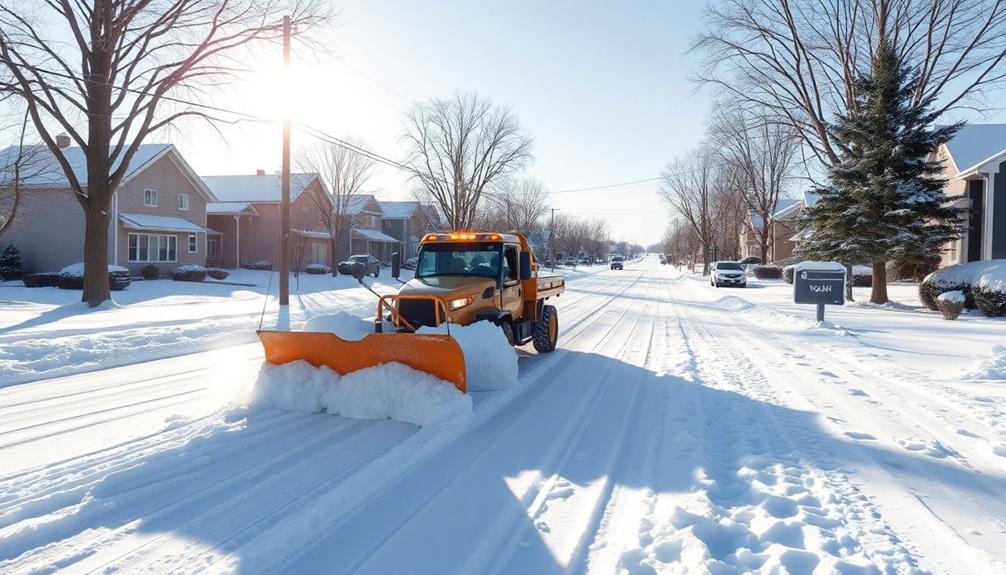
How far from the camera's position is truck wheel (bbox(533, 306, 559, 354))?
11133 mm

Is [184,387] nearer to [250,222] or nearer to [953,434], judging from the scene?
[953,434]

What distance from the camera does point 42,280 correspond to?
27.5 m

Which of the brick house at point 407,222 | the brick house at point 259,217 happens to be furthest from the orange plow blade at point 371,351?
the brick house at point 407,222

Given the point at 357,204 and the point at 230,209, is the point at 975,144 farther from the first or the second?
the point at 230,209

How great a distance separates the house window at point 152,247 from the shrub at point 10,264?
4.98m

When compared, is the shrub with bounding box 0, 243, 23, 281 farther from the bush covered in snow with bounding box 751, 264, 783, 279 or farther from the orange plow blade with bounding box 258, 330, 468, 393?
the bush covered in snow with bounding box 751, 264, 783, 279

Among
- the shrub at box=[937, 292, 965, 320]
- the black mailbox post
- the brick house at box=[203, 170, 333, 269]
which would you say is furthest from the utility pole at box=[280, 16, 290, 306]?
the brick house at box=[203, 170, 333, 269]

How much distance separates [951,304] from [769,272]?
103ft

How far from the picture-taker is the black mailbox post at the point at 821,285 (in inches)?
589

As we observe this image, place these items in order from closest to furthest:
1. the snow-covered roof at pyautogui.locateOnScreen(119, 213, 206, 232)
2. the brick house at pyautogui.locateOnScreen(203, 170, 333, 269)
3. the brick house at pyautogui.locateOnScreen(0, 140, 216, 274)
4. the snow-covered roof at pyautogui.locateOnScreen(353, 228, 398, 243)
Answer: the brick house at pyautogui.locateOnScreen(0, 140, 216, 274), the snow-covered roof at pyautogui.locateOnScreen(119, 213, 206, 232), the brick house at pyautogui.locateOnScreen(203, 170, 333, 269), the snow-covered roof at pyautogui.locateOnScreen(353, 228, 398, 243)

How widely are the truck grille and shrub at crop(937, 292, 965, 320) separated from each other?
14870 mm

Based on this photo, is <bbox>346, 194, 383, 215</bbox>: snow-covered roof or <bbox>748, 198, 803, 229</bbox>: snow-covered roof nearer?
<bbox>346, 194, 383, 215</bbox>: snow-covered roof

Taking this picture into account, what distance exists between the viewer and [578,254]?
133125mm

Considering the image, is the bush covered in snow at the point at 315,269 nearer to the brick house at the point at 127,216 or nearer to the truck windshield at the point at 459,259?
the brick house at the point at 127,216
